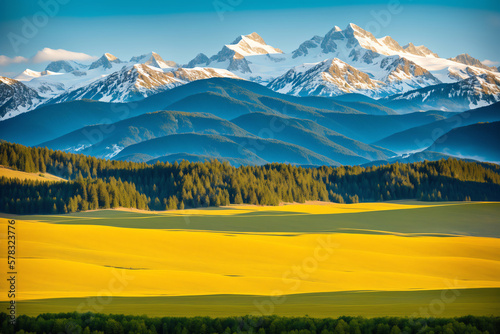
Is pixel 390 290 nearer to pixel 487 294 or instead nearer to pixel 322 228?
pixel 487 294

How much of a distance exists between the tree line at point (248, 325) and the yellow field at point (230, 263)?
7682mm

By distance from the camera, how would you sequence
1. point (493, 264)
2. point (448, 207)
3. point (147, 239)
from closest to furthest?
point (493, 264) → point (147, 239) → point (448, 207)

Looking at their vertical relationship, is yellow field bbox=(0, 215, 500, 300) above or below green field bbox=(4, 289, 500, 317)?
above

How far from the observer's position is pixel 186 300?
46.9m

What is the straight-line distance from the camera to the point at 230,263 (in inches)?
2601

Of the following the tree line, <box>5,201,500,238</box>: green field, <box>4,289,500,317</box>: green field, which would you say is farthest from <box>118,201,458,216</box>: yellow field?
the tree line

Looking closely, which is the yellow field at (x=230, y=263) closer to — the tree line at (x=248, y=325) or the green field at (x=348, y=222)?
the tree line at (x=248, y=325)

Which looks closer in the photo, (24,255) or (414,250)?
(24,255)

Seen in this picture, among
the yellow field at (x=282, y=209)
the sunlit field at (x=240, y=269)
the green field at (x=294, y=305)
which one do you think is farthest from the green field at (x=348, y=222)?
the green field at (x=294, y=305)

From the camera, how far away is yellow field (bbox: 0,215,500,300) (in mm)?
52125

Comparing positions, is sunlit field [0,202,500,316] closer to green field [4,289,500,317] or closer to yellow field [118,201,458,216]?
green field [4,289,500,317]

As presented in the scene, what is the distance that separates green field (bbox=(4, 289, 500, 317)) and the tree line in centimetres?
213

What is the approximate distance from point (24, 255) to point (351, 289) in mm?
32195

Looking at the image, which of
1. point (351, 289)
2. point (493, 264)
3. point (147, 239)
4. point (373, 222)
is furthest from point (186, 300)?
point (373, 222)
